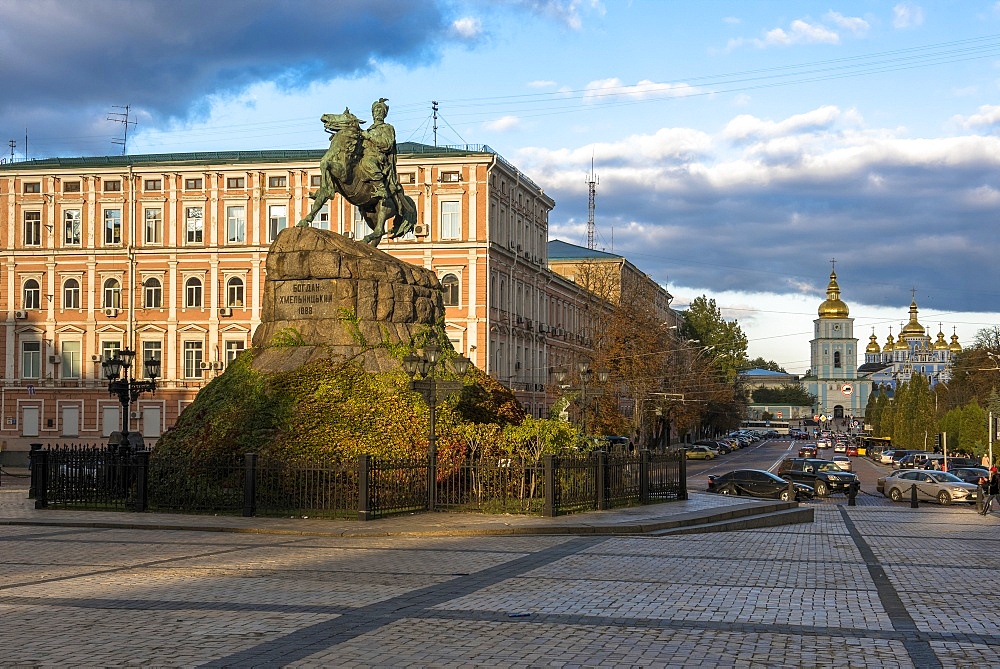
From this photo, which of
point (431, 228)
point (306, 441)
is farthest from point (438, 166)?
point (306, 441)

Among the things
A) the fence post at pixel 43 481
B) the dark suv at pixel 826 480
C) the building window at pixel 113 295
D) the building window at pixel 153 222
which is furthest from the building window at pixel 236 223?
the fence post at pixel 43 481

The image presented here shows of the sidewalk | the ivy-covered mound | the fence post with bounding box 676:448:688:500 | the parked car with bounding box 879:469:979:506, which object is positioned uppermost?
the ivy-covered mound

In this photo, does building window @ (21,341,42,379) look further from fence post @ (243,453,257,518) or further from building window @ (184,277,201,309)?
fence post @ (243,453,257,518)

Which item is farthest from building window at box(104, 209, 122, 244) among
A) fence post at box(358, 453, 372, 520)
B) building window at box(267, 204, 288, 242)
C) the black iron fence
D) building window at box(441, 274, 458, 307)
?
fence post at box(358, 453, 372, 520)

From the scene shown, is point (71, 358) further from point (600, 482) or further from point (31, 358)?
point (600, 482)

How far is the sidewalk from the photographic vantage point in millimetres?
21469

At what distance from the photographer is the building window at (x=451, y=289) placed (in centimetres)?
6600

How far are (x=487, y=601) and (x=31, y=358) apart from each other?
61836 mm

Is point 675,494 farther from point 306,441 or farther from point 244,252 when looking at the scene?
point 244,252

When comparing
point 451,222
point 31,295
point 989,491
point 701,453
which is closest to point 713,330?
point 701,453

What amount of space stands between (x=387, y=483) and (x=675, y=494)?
8.45 meters

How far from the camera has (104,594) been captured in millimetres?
13727

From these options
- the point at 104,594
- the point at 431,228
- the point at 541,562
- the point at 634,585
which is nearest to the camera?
the point at 104,594

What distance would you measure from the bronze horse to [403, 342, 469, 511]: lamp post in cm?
470
